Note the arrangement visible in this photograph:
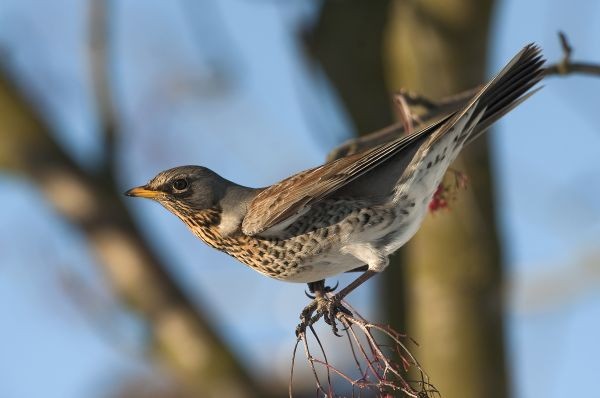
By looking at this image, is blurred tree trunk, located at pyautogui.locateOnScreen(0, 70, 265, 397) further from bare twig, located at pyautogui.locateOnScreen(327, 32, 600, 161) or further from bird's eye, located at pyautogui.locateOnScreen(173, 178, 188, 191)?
bare twig, located at pyautogui.locateOnScreen(327, 32, 600, 161)

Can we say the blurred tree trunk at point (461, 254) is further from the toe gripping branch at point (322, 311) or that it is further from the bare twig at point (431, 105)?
the toe gripping branch at point (322, 311)

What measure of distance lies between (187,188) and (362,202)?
81 cm

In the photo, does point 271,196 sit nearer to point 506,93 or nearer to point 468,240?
point 506,93

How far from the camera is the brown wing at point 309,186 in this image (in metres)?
3.96

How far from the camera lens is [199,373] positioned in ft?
28.8

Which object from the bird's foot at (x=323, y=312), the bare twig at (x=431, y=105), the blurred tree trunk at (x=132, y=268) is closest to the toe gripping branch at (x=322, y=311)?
the bird's foot at (x=323, y=312)

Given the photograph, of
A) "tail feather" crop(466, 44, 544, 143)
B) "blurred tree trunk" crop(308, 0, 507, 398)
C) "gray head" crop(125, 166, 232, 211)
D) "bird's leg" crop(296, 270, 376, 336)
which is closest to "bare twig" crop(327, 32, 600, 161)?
"tail feather" crop(466, 44, 544, 143)

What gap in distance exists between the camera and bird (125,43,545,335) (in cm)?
402

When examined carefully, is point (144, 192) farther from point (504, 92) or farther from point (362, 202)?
point (504, 92)

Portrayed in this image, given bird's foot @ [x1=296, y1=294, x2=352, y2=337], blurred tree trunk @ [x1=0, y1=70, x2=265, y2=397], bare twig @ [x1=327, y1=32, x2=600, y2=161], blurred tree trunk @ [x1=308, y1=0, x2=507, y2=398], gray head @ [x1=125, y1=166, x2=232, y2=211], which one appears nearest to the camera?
bird's foot @ [x1=296, y1=294, x2=352, y2=337]

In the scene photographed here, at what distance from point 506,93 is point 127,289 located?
5.47m

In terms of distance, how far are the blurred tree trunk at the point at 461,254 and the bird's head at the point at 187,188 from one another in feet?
9.73

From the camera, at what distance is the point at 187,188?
14.8 ft

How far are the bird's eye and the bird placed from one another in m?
0.33
